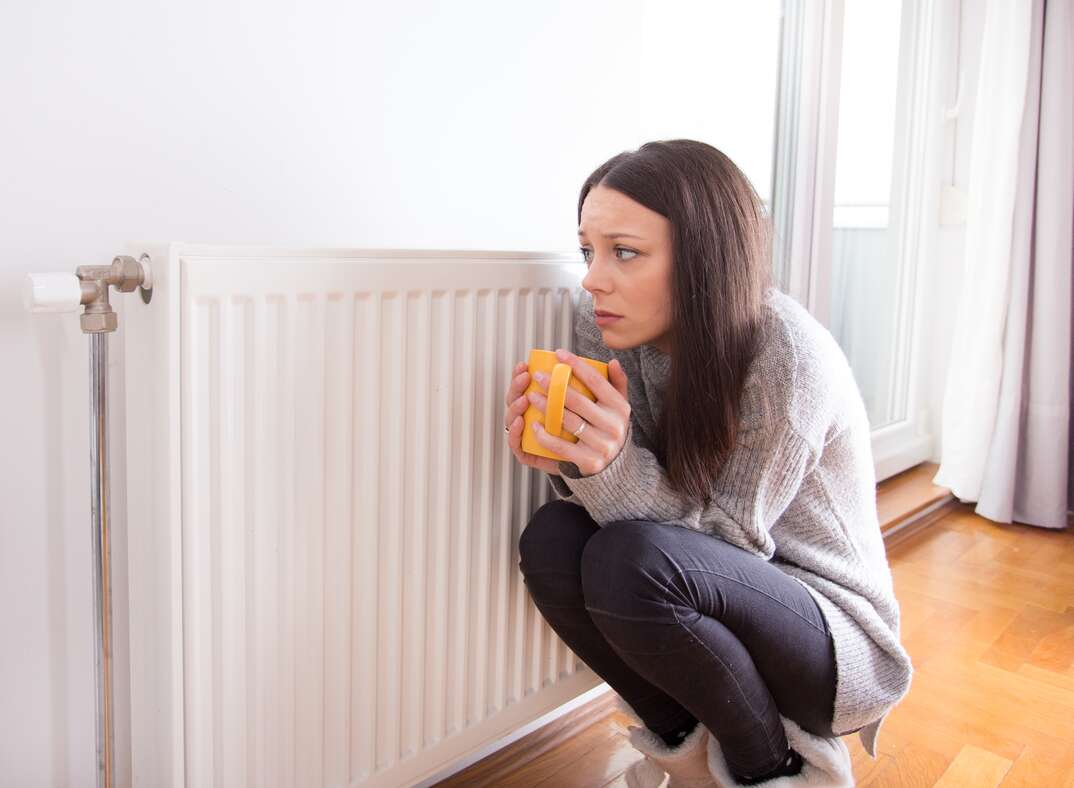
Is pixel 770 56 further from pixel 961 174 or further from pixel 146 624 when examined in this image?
pixel 146 624

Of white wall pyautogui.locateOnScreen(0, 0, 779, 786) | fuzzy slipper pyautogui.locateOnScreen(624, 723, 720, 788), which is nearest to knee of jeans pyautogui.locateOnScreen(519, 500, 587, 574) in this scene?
fuzzy slipper pyautogui.locateOnScreen(624, 723, 720, 788)

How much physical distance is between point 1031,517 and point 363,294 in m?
2.01

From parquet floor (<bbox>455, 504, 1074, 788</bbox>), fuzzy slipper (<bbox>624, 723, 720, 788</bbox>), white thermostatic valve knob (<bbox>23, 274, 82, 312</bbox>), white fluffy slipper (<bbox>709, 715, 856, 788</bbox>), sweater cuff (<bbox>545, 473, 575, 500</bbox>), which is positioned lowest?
parquet floor (<bbox>455, 504, 1074, 788</bbox>)

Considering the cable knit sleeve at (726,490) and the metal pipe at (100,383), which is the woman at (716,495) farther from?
the metal pipe at (100,383)

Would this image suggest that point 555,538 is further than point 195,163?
Yes

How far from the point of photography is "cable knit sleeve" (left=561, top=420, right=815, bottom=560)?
944 mm

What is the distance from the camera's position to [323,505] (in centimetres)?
84

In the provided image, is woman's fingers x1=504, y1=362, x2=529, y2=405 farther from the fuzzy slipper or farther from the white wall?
the fuzzy slipper

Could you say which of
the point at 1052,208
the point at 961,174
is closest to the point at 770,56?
the point at 1052,208

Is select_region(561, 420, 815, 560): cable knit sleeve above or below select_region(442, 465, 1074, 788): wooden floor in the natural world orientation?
above

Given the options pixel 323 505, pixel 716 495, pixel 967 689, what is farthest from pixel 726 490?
pixel 967 689

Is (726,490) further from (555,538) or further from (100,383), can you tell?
(100,383)

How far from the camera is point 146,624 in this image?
83 cm

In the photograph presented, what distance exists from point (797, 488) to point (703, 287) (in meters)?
0.23
